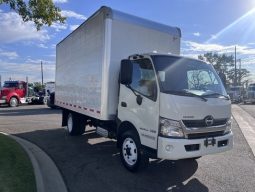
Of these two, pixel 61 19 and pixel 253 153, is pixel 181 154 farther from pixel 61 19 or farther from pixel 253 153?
pixel 61 19

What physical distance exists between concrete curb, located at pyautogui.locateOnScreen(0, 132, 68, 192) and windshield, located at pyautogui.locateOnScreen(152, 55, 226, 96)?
108 inches

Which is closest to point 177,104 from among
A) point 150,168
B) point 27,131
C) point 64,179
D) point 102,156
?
point 150,168

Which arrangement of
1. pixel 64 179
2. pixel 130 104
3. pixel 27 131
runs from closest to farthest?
pixel 64 179 < pixel 130 104 < pixel 27 131

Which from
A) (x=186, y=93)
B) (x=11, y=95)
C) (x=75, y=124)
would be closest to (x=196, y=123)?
(x=186, y=93)

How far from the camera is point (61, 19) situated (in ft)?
32.1

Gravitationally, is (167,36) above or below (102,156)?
above

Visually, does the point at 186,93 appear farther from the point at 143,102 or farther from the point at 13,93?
the point at 13,93

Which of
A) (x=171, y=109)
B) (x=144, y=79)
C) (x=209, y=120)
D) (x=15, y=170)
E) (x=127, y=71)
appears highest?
(x=127, y=71)

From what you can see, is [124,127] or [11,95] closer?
[124,127]

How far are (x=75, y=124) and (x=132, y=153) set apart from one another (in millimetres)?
4700

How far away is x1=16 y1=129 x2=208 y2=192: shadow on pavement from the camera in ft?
20.3

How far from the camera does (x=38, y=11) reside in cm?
912

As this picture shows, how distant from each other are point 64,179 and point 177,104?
2.78m

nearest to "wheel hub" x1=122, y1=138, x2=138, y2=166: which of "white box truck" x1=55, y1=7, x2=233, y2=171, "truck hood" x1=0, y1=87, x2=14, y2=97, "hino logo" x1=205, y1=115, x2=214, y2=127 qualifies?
"white box truck" x1=55, y1=7, x2=233, y2=171
